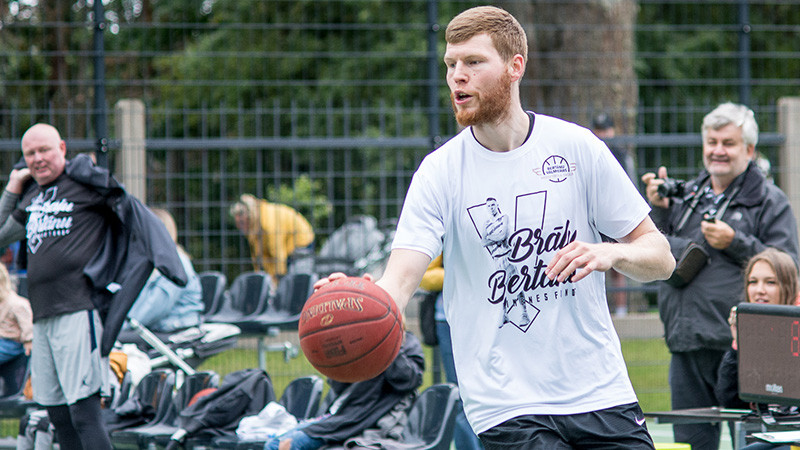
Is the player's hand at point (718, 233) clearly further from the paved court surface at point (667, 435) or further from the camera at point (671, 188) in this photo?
the paved court surface at point (667, 435)

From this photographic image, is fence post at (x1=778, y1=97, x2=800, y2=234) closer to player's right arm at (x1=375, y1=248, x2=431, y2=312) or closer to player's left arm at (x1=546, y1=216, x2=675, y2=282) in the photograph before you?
player's left arm at (x1=546, y1=216, x2=675, y2=282)

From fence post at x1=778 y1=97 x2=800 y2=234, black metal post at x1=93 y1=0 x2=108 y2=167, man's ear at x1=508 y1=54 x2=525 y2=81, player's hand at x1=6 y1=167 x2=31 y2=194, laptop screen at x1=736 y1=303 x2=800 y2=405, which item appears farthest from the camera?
fence post at x1=778 y1=97 x2=800 y2=234

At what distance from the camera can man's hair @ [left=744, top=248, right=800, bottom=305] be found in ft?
17.0

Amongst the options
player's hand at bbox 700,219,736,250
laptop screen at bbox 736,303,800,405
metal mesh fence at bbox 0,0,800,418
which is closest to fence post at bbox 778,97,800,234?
metal mesh fence at bbox 0,0,800,418

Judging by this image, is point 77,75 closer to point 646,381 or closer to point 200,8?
point 200,8

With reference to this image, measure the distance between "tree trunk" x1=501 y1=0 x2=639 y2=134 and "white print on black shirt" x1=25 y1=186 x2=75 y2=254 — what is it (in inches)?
245

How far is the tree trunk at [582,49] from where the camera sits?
11.6 m

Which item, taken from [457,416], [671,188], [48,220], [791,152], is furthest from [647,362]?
[48,220]

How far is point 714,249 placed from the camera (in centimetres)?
555

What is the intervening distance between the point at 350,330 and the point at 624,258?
2.59 ft

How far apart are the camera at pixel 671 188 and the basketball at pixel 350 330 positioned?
285 centimetres

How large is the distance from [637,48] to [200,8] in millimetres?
8289

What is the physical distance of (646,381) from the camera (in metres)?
9.25

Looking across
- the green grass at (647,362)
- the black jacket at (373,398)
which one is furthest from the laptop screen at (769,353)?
the green grass at (647,362)
